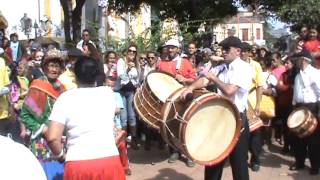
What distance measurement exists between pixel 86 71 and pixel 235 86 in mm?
1991

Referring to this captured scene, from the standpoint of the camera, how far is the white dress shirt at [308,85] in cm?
789

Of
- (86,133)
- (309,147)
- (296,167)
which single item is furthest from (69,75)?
(296,167)

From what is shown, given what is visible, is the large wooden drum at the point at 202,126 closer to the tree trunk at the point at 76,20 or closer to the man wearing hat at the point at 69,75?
the man wearing hat at the point at 69,75

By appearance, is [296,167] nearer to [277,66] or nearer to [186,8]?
[277,66]

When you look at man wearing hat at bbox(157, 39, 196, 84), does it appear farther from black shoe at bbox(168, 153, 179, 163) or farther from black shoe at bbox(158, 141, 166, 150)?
black shoe at bbox(158, 141, 166, 150)

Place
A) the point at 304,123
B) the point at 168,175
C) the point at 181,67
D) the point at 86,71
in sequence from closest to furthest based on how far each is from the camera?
the point at 86,71
the point at 304,123
the point at 168,175
the point at 181,67

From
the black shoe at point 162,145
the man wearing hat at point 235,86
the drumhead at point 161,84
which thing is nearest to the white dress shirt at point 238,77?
the man wearing hat at point 235,86

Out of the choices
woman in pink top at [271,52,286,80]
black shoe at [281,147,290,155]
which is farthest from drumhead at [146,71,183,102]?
black shoe at [281,147,290,155]

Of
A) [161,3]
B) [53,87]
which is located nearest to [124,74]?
[53,87]

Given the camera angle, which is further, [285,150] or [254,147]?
[285,150]

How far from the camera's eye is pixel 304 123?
775cm

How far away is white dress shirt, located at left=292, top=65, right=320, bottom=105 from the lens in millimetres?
7895

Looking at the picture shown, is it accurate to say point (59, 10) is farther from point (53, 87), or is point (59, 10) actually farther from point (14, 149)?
point (14, 149)

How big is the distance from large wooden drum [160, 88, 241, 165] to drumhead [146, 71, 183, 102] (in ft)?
5.12
